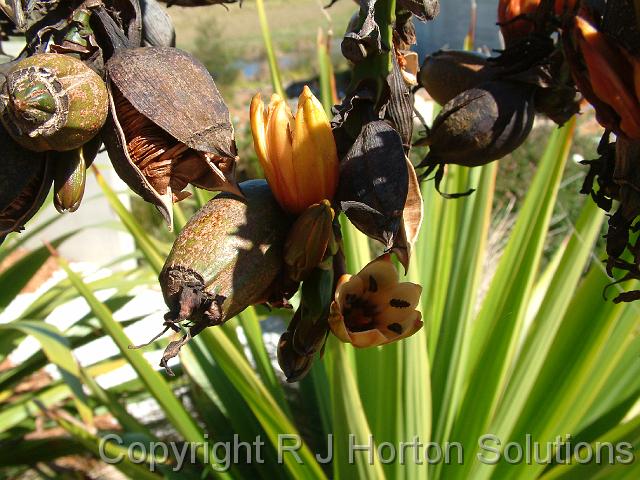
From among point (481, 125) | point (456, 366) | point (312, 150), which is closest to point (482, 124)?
point (481, 125)

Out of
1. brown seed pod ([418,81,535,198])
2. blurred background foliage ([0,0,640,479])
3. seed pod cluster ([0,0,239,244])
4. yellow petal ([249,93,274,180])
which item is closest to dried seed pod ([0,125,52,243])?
seed pod cluster ([0,0,239,244])

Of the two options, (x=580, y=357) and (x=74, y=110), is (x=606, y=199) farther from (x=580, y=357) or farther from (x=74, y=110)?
(x=580, y=357)

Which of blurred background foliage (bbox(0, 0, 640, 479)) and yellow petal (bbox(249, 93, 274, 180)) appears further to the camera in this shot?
blurred background foliage (bbox(0, 0, 640, 479))

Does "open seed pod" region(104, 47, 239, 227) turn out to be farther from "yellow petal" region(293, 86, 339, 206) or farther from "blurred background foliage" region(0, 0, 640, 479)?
"blurred background foliage" region(0, 0, 640, 479)

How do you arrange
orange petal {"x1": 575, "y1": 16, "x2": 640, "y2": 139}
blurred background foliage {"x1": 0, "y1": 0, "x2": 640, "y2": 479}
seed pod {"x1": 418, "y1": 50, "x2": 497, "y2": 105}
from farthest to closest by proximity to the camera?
1. blurred background foliage {"x1": 0, "y1": 0, "x2": 640, "y2": 479}
2. seed pod {"x1": 418, "y1": 50, "x2": 497, "y2": 105}
3. orange petal {"x1": 575, "y1": 16, "x2": 640, "y2": 139}

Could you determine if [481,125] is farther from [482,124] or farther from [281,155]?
[281,155]

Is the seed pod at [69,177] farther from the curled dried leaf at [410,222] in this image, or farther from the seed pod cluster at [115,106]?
the curled dried leaf at [410,222]

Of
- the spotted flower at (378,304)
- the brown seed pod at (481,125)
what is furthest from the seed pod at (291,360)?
Answer: the brown seed pod at (481,125)
